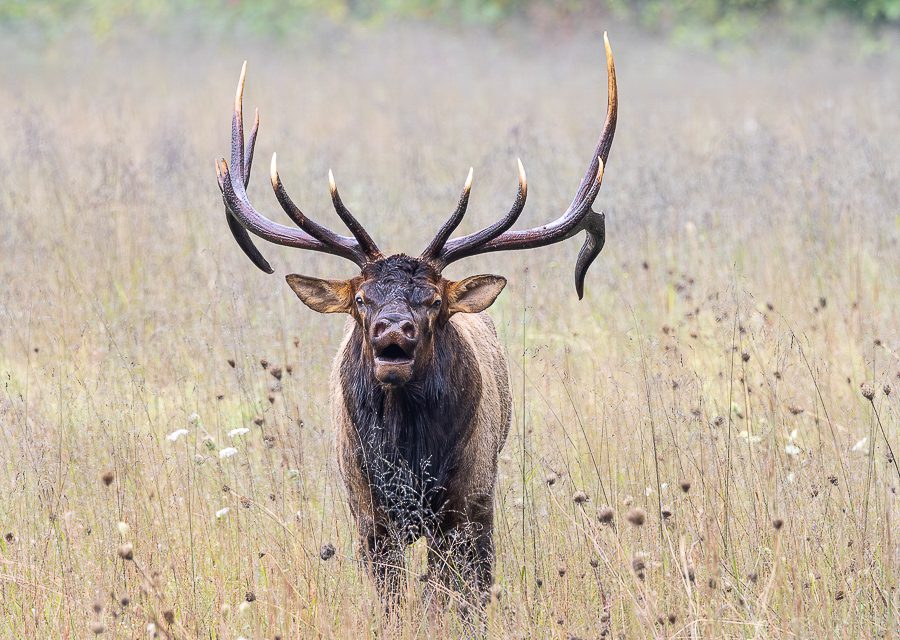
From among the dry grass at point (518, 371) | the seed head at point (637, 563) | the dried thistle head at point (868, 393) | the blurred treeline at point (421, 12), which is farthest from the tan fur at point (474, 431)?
the blurred treeline at point (421, 12)

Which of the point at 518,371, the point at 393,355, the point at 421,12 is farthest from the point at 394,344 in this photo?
the point at 421,12

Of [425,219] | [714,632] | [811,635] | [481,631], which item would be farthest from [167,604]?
[425,219]

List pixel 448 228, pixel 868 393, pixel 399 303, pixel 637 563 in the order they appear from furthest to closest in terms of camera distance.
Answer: pixel 448 228, pixel 399 303, pixel 868 393, pixel 637 563

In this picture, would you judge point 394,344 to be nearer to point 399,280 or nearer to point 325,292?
point 399,280

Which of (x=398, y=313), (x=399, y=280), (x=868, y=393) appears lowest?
(x=868, y=393)

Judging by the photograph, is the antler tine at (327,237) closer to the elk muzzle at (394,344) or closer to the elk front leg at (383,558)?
the elk muzzle at (394,344)

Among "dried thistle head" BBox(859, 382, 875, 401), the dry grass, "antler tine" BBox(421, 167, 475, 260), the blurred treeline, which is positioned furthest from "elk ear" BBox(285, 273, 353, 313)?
the blurred treeline

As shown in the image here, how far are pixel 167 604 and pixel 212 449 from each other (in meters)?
1.18

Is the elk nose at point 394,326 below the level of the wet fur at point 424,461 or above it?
above

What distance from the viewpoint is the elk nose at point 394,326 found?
4.29 meters

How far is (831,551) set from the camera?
4293 millimetres

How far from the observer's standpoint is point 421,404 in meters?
4.64

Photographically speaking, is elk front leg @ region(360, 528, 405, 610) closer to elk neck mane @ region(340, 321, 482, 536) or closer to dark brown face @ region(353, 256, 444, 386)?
elk neck mane @ region(340, 321, 482, 536)

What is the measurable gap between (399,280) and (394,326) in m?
0.27
